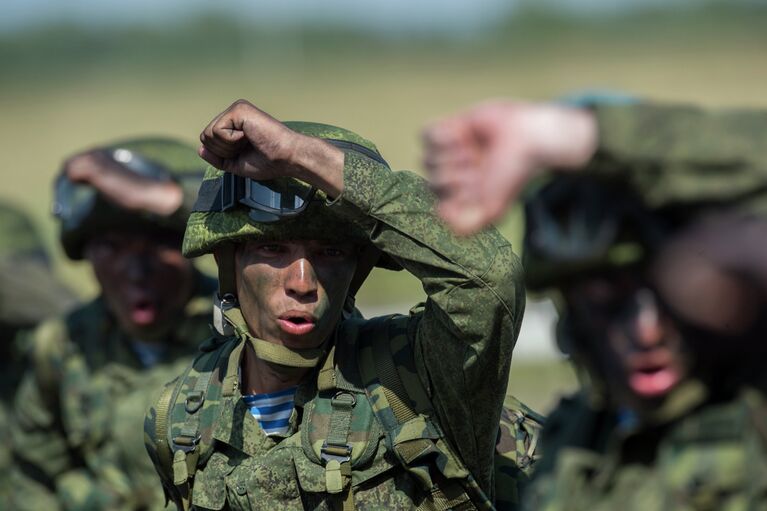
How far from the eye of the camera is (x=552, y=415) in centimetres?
466

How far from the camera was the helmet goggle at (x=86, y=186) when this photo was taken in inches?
335

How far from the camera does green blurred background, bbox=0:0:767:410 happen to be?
113ft

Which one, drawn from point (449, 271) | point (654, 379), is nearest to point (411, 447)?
point (449, 271)

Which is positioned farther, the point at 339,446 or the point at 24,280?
the point at 24,280

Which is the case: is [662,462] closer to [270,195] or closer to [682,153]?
[682,153]

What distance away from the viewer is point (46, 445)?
9.55m

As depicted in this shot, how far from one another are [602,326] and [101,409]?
5.34 m

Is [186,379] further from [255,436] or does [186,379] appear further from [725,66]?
[725,66]

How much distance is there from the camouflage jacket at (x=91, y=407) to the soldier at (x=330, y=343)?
2.69 meters

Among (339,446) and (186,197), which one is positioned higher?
(339,446)

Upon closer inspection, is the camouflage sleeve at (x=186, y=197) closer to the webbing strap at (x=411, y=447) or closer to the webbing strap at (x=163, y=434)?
the webbing strap at (x=163, y=434)

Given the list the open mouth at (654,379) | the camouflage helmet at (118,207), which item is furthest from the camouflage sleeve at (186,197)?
the open mouth at (654,379)

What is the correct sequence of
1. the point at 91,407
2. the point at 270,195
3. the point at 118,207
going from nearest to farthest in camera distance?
the point at 270,195, the point at 118,207, the point at 91,407

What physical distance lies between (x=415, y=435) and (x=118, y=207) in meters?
3.55
